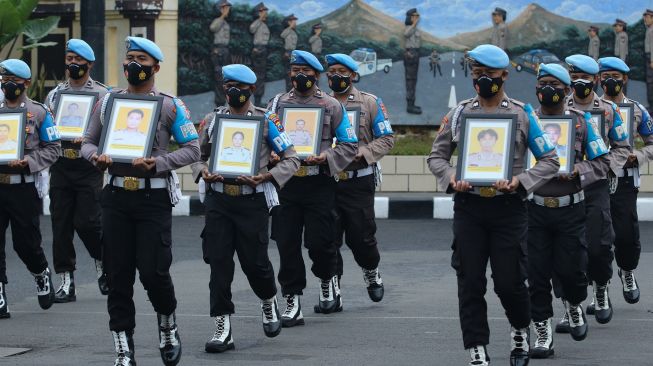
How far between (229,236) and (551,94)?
7.05 ft

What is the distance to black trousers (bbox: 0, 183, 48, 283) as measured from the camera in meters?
11.4

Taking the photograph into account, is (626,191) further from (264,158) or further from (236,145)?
(236,145)

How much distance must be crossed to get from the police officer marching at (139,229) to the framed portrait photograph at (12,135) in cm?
228

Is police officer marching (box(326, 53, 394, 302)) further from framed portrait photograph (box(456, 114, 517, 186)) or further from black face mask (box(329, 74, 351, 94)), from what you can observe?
framed portrait photograph (box(456, 114, 517, 186))

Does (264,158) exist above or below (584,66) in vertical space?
below

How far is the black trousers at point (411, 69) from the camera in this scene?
2152 cm

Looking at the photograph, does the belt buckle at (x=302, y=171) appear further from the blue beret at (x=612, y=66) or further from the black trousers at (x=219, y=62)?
the black trousers at (x=219, y=62)

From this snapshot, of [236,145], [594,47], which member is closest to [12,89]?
[236,145]

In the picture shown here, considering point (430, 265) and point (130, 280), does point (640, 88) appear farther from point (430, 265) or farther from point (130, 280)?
point (130, 280)

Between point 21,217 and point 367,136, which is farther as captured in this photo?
point 367,136

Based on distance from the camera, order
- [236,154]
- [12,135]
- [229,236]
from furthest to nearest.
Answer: [12,135] < [229,236] < [236,154]

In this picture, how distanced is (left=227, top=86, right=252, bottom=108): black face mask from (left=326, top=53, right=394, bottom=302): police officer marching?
2223 mm

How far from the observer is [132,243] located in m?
8.99

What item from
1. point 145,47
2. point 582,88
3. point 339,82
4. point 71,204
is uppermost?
point 145,47
